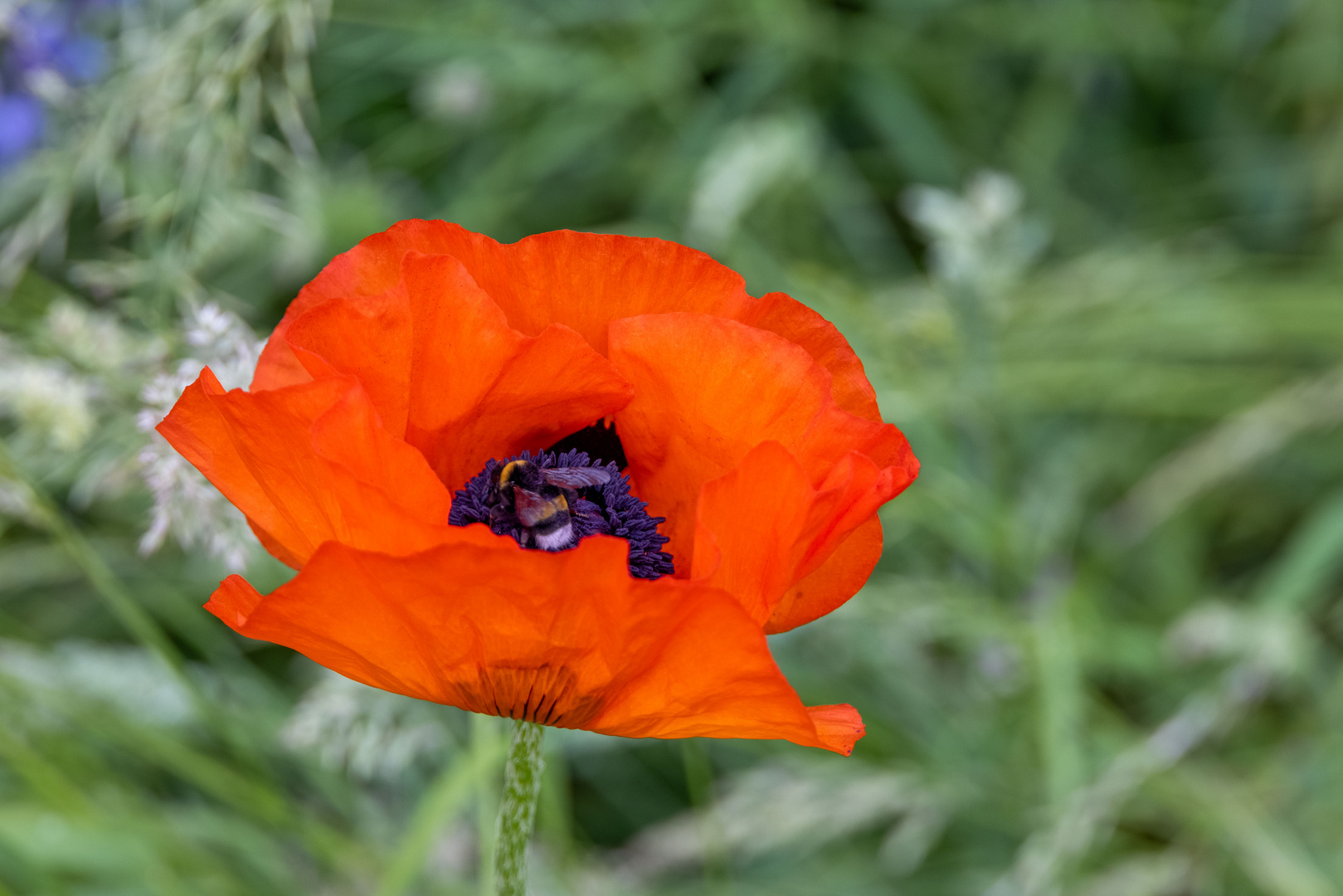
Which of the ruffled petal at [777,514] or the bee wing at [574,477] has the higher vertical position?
the bee wing at [574,477]

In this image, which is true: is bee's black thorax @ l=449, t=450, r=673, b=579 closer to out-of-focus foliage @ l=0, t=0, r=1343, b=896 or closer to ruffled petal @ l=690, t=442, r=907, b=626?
ruffled petal @ l=690, t=442, r=907, b=626

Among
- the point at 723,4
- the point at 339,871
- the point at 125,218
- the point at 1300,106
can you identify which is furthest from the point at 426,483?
the point at 1300,106

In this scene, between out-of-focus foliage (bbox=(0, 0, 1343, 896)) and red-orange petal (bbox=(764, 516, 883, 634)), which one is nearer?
red-orange petal (bbox=(764, 516, 883, 634))

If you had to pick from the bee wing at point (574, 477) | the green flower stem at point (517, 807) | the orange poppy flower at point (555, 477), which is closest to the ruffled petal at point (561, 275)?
the orange poppy flower at point (555, 477)

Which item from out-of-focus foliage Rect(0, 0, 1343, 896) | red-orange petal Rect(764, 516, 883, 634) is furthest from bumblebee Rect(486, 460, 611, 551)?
out-of-focus foliage Rect(0, 0, 1343, 896)

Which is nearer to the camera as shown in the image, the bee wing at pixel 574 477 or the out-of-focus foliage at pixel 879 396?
the bee wing at pixel 574 477

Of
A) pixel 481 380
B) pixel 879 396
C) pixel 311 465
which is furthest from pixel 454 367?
pixel 879 396

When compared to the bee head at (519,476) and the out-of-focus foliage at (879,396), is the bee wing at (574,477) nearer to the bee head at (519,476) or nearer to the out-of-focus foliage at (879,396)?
the bee head at (519,476)
